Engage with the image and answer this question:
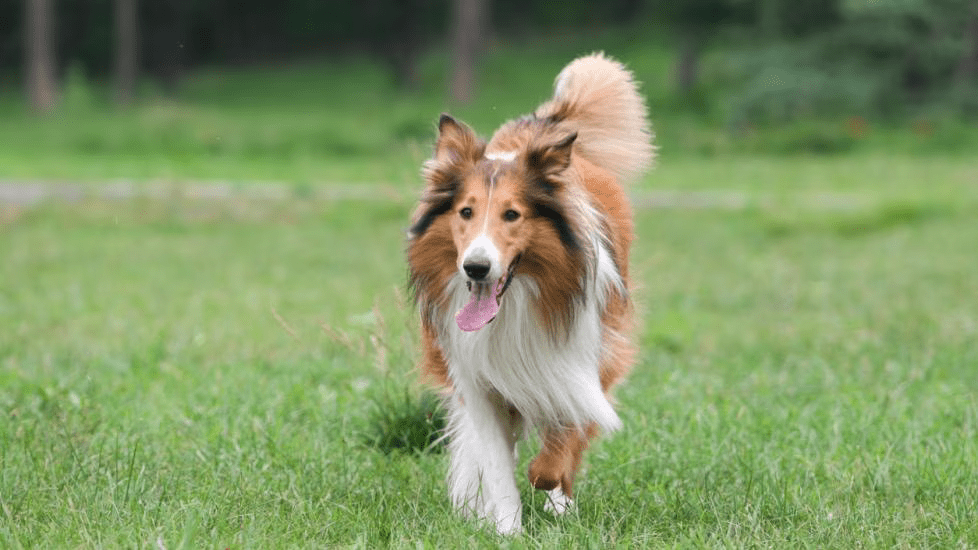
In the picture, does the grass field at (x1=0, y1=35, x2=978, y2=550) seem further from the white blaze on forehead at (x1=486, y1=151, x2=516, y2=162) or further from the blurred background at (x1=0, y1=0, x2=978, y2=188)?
the blurred background at (x1=0, y1=0, x2=978, y2=188)

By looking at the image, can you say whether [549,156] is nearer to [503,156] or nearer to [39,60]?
[503,156]

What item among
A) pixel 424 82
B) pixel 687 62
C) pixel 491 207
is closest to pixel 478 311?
pixel 491 207

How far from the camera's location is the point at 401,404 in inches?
204

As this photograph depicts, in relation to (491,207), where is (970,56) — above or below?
below

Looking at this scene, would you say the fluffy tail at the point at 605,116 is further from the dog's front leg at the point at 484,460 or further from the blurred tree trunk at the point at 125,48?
the blurred tree trunk at the point at 125,48

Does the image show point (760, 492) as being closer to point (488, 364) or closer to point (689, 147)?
point (488, 364)

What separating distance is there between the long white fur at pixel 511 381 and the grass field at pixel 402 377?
0.17 meters

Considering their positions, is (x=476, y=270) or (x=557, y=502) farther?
(x=557, y=502)

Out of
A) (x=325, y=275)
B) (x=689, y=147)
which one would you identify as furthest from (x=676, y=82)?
(x=325, y=275)

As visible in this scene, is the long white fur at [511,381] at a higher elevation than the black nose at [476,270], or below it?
below

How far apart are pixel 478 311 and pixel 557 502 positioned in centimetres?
96

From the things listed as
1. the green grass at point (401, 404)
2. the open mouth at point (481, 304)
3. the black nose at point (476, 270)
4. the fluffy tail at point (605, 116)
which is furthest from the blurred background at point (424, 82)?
the black nose at point (476, 270)

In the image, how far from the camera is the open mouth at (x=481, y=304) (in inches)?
148

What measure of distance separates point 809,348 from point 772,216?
6.62 meters
